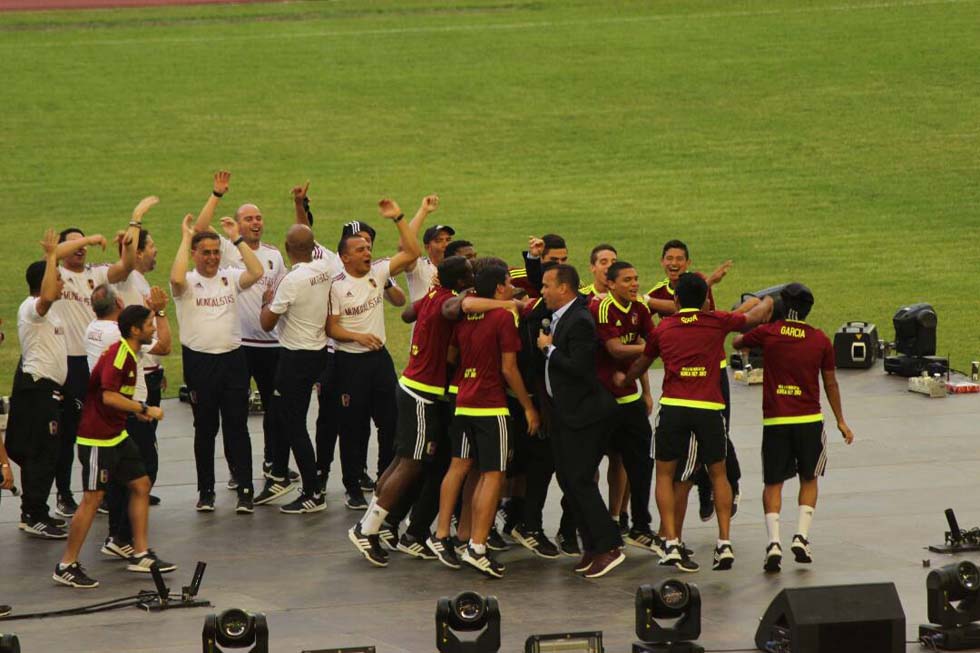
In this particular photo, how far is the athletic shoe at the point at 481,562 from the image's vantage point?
9984 mm

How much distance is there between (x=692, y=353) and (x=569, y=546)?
153 centimetres

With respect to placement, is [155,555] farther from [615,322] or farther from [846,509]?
[846,509]

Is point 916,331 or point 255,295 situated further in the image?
point 916,331

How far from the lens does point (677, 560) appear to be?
32.9 ft

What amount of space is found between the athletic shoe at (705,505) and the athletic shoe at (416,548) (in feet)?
6.16

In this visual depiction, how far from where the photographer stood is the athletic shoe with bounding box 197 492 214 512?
38.8 ft

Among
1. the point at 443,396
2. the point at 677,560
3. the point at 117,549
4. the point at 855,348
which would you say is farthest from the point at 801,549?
the point at 855,348

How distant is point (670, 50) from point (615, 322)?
2273 cm

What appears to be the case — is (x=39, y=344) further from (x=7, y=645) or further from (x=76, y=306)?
(x=7, y=645)

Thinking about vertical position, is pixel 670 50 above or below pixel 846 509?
above

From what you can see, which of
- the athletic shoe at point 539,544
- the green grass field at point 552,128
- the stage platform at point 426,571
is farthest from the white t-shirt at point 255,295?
the green grass field at point 552,128

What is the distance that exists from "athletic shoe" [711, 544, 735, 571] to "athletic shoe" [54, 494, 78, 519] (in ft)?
14.8

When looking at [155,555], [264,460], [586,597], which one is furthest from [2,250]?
[586,597]

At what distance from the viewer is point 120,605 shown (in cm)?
957
